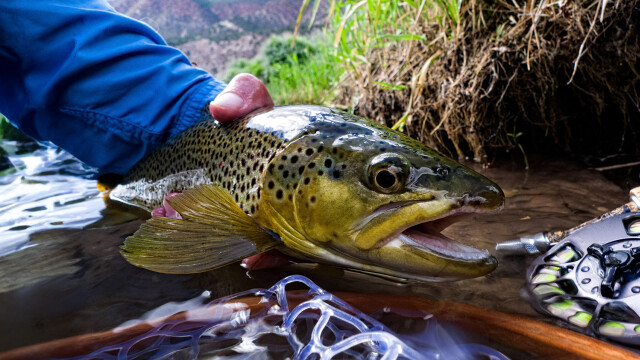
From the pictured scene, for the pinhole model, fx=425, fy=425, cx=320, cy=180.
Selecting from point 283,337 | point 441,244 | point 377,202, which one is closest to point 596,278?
point 441,244

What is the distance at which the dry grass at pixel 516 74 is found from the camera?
2.88 m

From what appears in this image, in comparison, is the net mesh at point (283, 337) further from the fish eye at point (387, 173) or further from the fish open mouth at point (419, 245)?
the fish eye at point (387, 173)

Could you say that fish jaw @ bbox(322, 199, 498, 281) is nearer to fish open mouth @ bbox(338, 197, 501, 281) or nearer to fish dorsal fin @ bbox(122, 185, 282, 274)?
fish open mouth @ bbox(338, 197, 501, 281)

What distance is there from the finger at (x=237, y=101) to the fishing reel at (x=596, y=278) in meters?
1.49

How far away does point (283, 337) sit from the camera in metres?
1.36

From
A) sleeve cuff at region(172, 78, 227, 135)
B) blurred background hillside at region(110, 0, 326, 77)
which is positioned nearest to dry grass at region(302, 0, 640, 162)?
sleeve cuff at region(172, 78, 227, 135)

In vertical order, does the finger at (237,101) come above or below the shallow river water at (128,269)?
above

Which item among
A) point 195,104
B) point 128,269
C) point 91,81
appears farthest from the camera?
point 91,81

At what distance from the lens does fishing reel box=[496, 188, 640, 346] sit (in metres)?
1.35

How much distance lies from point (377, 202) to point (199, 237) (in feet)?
2.33

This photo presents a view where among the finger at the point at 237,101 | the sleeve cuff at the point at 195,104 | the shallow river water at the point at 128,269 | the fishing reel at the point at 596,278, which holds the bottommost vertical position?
the shallow river water at the point at 128,269

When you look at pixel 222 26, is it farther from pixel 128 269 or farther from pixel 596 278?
pixel 596 278

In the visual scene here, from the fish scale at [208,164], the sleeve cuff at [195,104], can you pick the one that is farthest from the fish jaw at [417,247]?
the sleeve cuff at [195,104]

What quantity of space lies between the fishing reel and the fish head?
1.05ft
